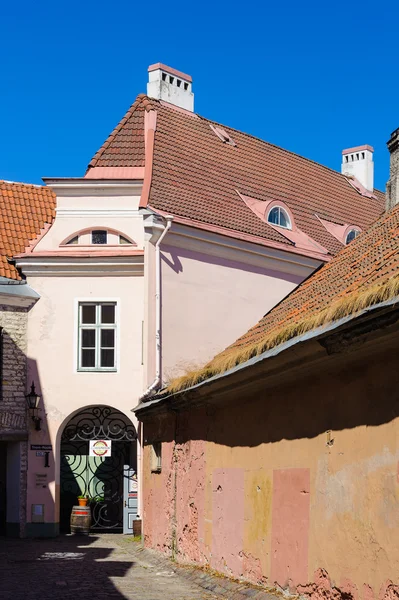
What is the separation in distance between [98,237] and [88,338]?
2339 mm

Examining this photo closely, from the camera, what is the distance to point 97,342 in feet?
68.8

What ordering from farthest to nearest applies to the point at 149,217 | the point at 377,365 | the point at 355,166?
the point at 355,166 → the point at 149,217 → the point at 377,365

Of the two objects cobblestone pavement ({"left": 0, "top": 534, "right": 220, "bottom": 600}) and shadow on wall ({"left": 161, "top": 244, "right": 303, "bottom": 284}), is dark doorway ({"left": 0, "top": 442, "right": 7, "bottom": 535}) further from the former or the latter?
shadow on wall ({"left": 161, "top": 244, "right": 303, "bottom": 284})

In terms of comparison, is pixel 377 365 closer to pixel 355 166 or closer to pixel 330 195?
pixel 330 195

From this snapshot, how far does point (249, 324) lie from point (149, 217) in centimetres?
354

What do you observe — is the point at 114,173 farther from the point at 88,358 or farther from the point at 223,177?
the point at 88,358

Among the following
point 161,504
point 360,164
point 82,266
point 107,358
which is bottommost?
point 161,504

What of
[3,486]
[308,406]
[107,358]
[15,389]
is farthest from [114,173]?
[308,406]

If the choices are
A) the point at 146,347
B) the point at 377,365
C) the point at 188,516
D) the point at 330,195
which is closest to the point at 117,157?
the point at 146,347

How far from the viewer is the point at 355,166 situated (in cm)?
3209

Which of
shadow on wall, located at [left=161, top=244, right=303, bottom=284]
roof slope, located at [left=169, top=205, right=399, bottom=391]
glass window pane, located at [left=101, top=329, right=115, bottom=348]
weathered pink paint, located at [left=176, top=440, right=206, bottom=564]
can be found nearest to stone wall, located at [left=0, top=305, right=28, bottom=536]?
glass window pane, located at [left=101, top=329, right=115, bottom=348]

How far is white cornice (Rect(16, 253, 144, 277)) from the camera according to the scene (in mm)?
20828

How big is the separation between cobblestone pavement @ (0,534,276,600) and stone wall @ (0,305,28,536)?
2.65m

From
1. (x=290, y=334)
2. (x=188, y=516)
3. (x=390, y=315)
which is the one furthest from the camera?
(x=188, y=516)
